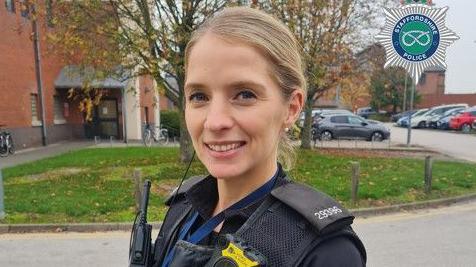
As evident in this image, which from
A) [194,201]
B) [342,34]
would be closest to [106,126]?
[342,34]

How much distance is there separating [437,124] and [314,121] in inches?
667

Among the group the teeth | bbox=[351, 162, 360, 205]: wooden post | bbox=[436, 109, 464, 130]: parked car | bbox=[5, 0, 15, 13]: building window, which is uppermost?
bbox=[5, 0, 15, 13]: building window

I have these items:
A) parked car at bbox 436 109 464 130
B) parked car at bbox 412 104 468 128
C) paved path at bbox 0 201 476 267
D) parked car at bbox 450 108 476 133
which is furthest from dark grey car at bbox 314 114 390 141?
paved path at bbox 0 201 476 267

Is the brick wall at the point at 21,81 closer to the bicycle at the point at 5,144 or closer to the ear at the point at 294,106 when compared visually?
the bicycle at the point at 5,144

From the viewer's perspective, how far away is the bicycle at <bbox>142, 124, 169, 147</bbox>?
21.5 m

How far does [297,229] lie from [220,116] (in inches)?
15.8

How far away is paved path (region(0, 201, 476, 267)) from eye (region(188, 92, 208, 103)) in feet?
14.9

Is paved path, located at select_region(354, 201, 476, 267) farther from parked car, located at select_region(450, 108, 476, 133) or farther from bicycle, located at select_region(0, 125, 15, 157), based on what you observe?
parked car, located at select_region(450, 108, 476, 133)

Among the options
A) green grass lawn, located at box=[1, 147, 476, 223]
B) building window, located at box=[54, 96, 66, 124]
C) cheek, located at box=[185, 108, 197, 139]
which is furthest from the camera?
building window, located at box=[54, 96, 66, 124]

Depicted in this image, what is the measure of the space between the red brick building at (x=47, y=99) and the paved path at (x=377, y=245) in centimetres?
831

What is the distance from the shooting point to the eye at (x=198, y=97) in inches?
53.3

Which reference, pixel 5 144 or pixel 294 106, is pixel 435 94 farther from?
pixel 294 106

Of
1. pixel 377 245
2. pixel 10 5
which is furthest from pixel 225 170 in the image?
pixel 10 5

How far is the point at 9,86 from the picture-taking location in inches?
704
